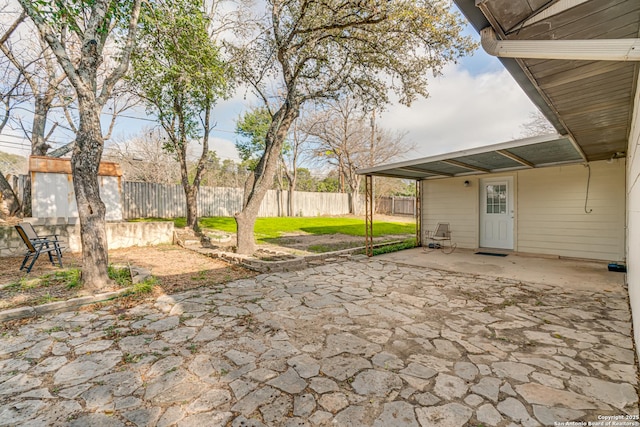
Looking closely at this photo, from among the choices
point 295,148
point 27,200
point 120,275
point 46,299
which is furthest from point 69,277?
point 295,148

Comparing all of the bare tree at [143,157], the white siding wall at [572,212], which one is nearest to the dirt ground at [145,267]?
the white siding wall at [572,212]

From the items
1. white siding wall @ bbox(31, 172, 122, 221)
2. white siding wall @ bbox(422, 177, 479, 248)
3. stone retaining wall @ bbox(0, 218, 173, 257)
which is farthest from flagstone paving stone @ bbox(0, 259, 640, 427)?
white siding wall @ bbox(31, 172, 122, 221)

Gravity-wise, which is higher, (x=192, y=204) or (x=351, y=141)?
(x=351, y=141)

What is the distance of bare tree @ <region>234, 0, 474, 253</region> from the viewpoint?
551 centimetres

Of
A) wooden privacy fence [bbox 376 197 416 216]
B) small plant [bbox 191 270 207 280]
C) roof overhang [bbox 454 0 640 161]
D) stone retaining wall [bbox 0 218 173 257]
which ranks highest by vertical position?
roof overhang [bbox 454 0 640 161]

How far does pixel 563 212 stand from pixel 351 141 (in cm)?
1433

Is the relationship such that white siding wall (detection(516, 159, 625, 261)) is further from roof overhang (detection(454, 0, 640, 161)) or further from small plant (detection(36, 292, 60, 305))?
small plant (detection(36, 292, 60, 305))

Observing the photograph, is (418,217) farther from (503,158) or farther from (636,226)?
(636,226)

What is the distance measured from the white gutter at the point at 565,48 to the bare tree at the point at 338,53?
4.00 metres

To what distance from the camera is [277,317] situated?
327 centimetres

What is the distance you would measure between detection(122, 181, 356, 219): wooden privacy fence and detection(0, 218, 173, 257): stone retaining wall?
4300 millimetres

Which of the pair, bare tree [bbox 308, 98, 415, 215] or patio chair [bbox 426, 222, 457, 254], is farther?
bare tree [bbox 308, 98, 415, 215]

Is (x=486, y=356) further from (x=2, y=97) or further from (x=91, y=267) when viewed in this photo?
(x=2, y=97)

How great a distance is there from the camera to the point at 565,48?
1782 mm
